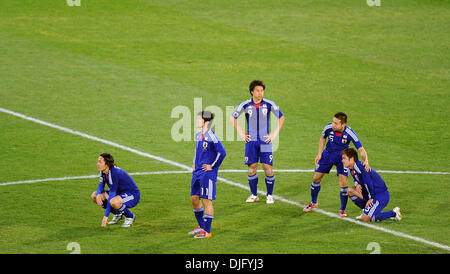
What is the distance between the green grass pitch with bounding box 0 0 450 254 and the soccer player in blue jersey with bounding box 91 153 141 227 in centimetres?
38

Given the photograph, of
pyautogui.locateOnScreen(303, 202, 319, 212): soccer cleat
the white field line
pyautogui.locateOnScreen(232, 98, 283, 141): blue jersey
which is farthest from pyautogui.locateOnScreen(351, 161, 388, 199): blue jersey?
pyautogui.locateOnScreen(232, 98, 283, 141): blue jersey

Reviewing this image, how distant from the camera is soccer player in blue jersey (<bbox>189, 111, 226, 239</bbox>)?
11273 millimetres

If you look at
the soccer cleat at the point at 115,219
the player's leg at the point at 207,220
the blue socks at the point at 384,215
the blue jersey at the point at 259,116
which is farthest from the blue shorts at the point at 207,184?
the blue socks at the point at 384,215

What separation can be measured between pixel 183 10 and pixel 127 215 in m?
16.9

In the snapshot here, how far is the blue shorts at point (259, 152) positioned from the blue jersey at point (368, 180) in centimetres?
181

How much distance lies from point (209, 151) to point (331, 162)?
2.48m

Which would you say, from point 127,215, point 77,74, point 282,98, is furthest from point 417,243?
point 77,74

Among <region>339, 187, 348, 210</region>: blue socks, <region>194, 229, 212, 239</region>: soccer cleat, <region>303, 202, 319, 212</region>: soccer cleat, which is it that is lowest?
<region>194, 229, 212, 239</region>: soccer cleat

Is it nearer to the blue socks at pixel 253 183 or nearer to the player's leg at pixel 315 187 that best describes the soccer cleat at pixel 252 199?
the blue socks at pixel 253 183

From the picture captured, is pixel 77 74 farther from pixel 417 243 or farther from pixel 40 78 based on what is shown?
pixel 417 243

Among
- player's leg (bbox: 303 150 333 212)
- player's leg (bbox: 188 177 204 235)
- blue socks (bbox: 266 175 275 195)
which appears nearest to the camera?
player's leg (bbox: 188 177 204 235)

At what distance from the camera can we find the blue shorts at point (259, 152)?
Result: 1329cm

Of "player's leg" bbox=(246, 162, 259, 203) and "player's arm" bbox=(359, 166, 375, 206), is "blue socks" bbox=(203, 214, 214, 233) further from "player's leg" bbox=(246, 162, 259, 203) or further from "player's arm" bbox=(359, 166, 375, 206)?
"player's arm" bbox=(359, 166, 375, 206)
